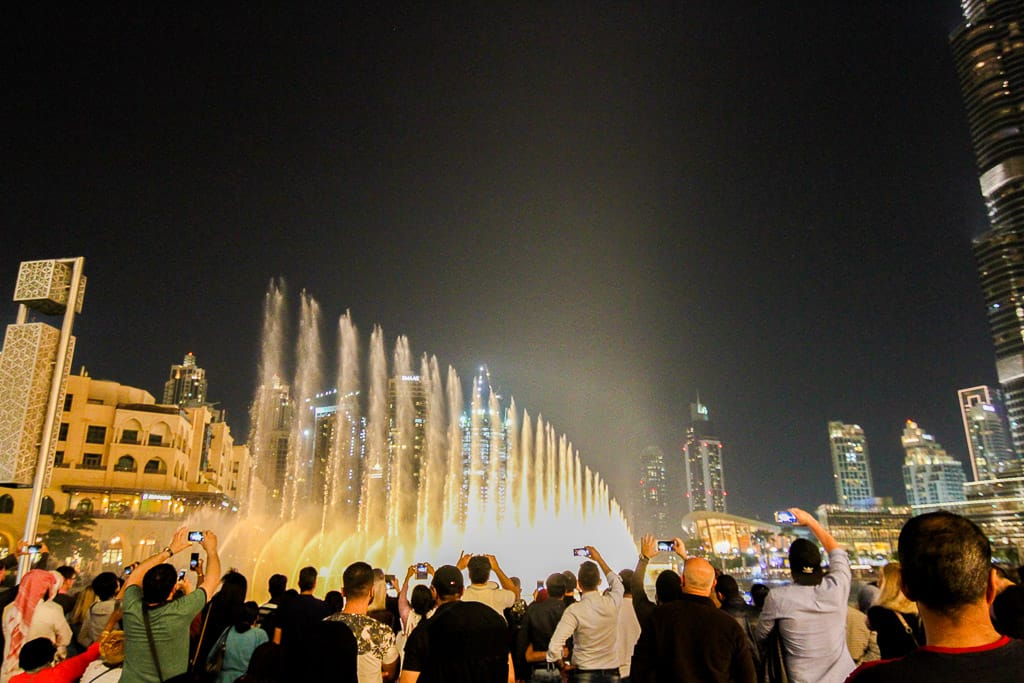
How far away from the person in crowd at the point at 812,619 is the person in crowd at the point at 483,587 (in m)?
2.40

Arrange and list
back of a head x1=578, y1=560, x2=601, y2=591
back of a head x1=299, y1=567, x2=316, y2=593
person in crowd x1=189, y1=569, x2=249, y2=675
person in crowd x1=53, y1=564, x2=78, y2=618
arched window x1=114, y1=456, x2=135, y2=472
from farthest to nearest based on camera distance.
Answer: arched window x1=114, y1=456, x2=135, y2=472 < person in crowd x1=53, y1=564, x2=78, y2=618 < back of a head x1=299, y1=567, x2=316, y2=593 < back of a head x1=578, y1=560, x2=601, y2=591 < person in crowd x1=189, y1=569, x2=249, y2=675

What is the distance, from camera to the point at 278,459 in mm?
137125

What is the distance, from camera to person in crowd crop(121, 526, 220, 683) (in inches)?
198

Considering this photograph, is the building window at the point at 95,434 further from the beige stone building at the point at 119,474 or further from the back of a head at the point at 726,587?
the back of a head at the point at 726,587

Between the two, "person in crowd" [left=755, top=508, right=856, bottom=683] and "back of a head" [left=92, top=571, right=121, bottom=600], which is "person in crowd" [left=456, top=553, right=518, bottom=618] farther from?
"back of a head" [left=92, top=571, right=121, bottom=600]

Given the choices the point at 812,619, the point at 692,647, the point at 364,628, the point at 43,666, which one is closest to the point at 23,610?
the point at 43,666

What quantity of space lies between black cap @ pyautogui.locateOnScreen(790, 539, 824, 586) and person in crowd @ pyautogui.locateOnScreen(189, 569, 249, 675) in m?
5.00

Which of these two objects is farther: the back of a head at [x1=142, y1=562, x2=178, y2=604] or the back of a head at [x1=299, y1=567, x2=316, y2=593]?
the back of a head at [x1=299, y1=567, x2=316, y2=593]

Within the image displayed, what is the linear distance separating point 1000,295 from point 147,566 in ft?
589

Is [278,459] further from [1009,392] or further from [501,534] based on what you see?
[1009,392]

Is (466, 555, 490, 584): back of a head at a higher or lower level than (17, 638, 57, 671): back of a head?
higher

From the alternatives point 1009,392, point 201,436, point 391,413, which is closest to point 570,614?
point 201,436

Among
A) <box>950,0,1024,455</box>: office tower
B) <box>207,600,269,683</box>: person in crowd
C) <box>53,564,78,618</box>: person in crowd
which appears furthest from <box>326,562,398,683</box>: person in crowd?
<box>950,0,1024,455</box>: office tower

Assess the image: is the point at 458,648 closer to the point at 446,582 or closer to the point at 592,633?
the point at 446,582
